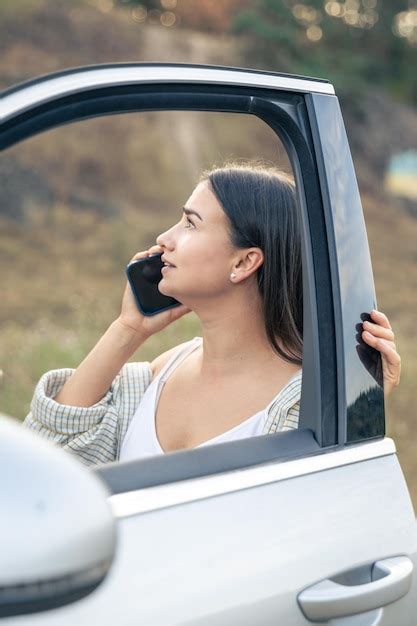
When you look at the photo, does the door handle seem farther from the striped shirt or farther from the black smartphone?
the black smartphone

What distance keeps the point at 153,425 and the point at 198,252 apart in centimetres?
42

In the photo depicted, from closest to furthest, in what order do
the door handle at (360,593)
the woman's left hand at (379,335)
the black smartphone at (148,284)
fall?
1. the door handle at (360,593)
2. the woman's left hand at (379,335)
3. the black smartphone at (148,284)

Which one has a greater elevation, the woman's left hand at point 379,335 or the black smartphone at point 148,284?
the black smartphone at point 148,284

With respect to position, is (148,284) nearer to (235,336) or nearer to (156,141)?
(235,336)

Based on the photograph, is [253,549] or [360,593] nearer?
[253,549]

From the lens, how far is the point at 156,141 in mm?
19000

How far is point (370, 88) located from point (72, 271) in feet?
29.0

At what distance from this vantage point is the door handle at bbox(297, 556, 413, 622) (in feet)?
5.34

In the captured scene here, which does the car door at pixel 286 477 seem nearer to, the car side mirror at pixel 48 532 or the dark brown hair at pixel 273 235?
the car side mirror at pixel 48 532

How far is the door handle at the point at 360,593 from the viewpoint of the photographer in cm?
163

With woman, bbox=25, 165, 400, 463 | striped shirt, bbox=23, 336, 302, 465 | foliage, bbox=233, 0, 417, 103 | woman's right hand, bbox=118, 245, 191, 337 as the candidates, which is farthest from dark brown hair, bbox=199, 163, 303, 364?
foliage, bbox=233, 0, 417, 103

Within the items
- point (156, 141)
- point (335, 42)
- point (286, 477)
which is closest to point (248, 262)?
point (286, 477)

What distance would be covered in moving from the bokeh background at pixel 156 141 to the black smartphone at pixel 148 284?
9776mm

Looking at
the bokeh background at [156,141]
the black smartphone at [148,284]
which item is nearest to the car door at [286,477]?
the black smartphone at [148,284]
